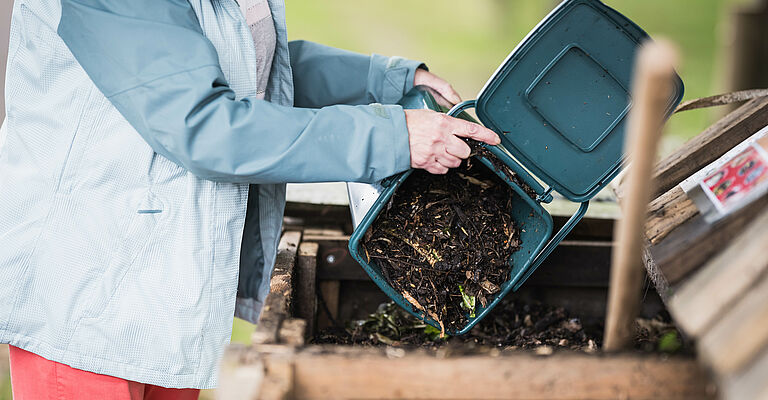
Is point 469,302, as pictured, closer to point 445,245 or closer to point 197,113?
point 445,245

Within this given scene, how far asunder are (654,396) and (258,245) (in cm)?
117

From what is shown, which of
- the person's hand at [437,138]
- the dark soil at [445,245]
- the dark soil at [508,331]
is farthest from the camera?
the dark soil at [508,331]

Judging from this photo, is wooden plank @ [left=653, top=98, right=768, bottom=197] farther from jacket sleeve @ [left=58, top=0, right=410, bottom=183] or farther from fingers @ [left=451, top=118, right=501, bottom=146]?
jacket sleeve @ [left=58, top=0, right=410, bottom=183]

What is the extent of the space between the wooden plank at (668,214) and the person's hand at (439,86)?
65cm

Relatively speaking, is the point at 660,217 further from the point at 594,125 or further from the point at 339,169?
the point at 339,169

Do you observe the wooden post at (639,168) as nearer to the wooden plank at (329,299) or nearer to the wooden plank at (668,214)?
the wooden plank at (668,214)

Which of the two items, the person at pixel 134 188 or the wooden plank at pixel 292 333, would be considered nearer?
the wooden plank at pixel 292 333

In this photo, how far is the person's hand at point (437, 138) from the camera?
1.44m

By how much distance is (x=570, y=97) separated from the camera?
1587 millimetres

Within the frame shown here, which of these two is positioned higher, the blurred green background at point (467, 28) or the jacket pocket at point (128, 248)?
the jacket pocket at point (128, 248)

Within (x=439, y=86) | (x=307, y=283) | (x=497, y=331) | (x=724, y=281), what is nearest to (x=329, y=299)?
(x=307, y=283)

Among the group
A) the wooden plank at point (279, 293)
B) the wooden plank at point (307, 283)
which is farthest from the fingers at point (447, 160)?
the wooden plank at point (307, 283)

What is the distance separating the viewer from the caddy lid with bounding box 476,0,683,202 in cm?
152

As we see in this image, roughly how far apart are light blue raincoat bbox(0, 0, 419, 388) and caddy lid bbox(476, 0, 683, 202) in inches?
12.3
